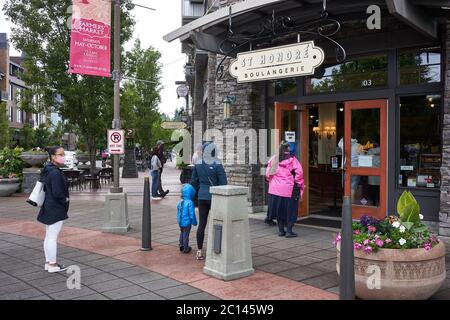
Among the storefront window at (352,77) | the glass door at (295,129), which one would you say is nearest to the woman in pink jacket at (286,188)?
the glass door at (295,129)

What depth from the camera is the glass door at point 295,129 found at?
9992 millimetres

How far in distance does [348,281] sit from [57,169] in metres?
4.01

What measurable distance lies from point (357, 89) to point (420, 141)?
1.52m

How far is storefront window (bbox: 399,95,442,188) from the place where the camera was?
8047mm

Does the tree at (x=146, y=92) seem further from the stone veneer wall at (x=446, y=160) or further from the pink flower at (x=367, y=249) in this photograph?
the pink flower at (x=367, y=249)

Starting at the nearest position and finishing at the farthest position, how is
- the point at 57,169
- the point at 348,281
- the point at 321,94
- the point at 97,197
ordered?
1. the point at 348,281
2. the point at 57,169
3. the point at 321,94
4. the point at 97,197

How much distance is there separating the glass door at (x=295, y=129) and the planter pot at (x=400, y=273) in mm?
5299

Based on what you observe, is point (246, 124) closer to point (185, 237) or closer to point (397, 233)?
point (185, 237)

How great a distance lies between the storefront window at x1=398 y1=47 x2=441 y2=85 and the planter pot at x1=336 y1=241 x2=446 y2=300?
438 centimetres

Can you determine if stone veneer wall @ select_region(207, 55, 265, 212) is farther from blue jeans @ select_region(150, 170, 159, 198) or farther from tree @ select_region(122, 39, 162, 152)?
tree @ select_region(122, 39, 162, 152)

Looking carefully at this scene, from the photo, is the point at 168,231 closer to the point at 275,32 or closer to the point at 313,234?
the point at 313,234

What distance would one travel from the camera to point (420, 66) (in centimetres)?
814
